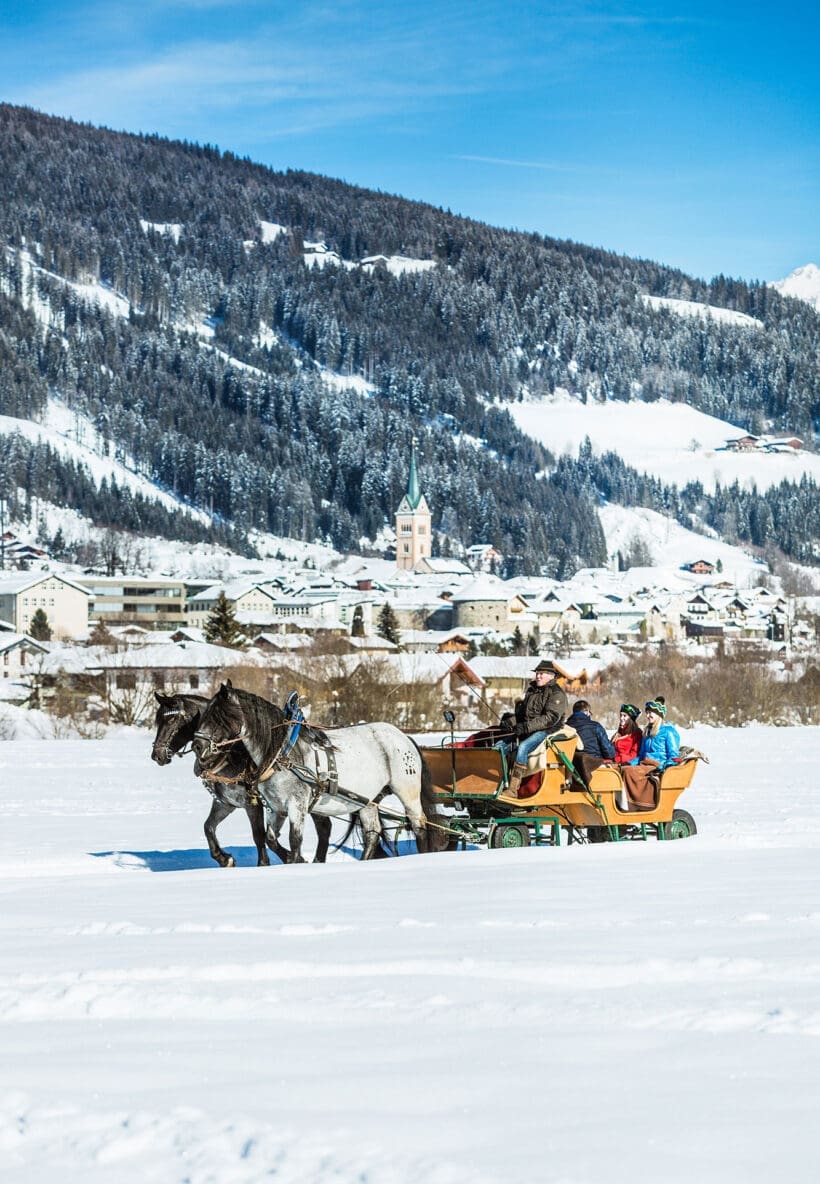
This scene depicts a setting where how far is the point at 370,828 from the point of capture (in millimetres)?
13219

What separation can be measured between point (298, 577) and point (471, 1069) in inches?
6551

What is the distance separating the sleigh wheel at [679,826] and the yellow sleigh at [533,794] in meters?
0.27

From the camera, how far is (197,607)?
139 metres

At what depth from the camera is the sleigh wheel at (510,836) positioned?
1396 centimetres

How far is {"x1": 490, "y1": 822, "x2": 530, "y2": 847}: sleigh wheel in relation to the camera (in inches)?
550

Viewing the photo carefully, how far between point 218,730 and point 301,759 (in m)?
0.71

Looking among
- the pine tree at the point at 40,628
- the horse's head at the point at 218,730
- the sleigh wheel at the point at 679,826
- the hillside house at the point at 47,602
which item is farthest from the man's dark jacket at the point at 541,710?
the hillside house at the point at 47,602

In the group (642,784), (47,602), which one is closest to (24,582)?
(47,602)

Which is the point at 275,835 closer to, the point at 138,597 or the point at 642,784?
the point at 642,784

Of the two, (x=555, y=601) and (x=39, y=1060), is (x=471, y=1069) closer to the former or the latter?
(x=39, y=1060)

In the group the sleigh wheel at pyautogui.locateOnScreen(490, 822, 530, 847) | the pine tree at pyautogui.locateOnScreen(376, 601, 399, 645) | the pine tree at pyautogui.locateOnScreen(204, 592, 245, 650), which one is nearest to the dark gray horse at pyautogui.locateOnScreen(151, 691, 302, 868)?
the sleigh wheel at pyautogui.locateOnScreen(490, 822, 530, 847)

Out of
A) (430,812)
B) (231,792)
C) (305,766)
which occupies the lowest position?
(430,812)

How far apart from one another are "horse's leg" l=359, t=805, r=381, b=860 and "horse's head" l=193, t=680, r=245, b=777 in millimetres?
1440

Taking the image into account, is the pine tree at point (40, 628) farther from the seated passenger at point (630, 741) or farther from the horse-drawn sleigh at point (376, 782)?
the horse-drawn sleigh at point (376, 782)
